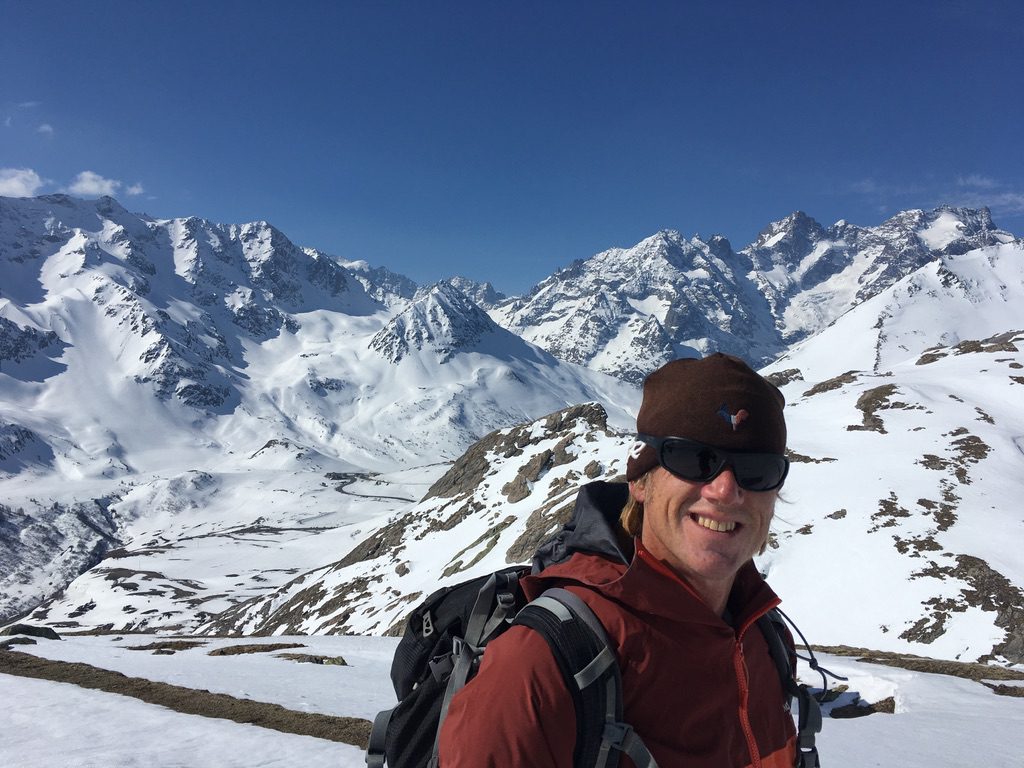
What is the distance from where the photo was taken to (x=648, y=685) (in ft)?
8.79

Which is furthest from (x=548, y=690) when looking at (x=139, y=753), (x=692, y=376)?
(x=139, y=753)

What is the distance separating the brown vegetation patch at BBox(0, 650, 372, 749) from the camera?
11.9 m

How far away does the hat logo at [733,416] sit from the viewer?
117 inches

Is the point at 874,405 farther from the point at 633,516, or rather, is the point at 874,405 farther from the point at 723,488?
the point at 723,488

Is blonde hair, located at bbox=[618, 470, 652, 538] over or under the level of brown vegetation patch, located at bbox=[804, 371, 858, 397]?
under

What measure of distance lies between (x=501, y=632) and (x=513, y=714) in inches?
20.9

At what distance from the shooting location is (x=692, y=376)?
303cm

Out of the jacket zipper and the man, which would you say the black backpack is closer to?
the man

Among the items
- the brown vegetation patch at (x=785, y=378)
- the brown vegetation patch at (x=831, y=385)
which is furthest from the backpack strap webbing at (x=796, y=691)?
the brown vegetation patch at (x=785, y=378)

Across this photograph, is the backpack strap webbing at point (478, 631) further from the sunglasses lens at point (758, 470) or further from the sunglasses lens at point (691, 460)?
the sunglasses lens at point (758, 470)

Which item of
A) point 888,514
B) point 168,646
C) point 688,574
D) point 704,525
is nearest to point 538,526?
point 888,514

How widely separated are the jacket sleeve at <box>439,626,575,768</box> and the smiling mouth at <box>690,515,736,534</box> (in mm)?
1041

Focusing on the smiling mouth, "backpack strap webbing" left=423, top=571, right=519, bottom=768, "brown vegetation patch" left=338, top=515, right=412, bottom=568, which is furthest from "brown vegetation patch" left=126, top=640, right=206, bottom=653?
"brown vegetation patch" left=338, top=515, right=412, bottom=568

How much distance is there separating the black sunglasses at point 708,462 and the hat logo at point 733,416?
→ 5.7 inches
